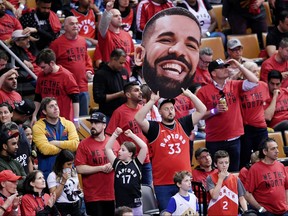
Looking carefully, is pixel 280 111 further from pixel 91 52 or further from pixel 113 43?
pixel 91 52

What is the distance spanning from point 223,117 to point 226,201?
1489 millimetres

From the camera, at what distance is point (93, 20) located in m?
16.5

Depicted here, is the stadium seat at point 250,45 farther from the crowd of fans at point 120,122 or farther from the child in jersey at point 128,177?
the child in jersey at point 128,177

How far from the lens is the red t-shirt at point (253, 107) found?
48.8 ft

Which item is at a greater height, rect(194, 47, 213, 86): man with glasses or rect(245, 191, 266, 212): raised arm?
rect(194, 47, 213, 86): man with glasses

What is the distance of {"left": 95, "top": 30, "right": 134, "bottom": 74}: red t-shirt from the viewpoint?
51.0 ft

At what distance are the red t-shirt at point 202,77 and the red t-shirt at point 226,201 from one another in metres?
2.44

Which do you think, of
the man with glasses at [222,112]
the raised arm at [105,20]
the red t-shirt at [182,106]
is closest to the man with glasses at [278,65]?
the man with glasses at [222,112]

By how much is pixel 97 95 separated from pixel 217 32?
371cm

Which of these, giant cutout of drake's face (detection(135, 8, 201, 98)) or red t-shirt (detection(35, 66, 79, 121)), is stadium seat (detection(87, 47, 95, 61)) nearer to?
red t-shirt (detection(35, 66, 79, 121))

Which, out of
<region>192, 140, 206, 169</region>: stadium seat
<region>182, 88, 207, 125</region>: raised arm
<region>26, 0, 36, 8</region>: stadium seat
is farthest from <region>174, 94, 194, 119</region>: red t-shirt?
<region>26, 0, 36, 8</region>: stadium seat

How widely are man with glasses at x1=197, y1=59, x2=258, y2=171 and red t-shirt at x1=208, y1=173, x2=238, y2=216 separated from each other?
115cm

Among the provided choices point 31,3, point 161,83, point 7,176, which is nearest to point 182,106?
point 161,83

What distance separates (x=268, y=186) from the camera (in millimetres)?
13914
